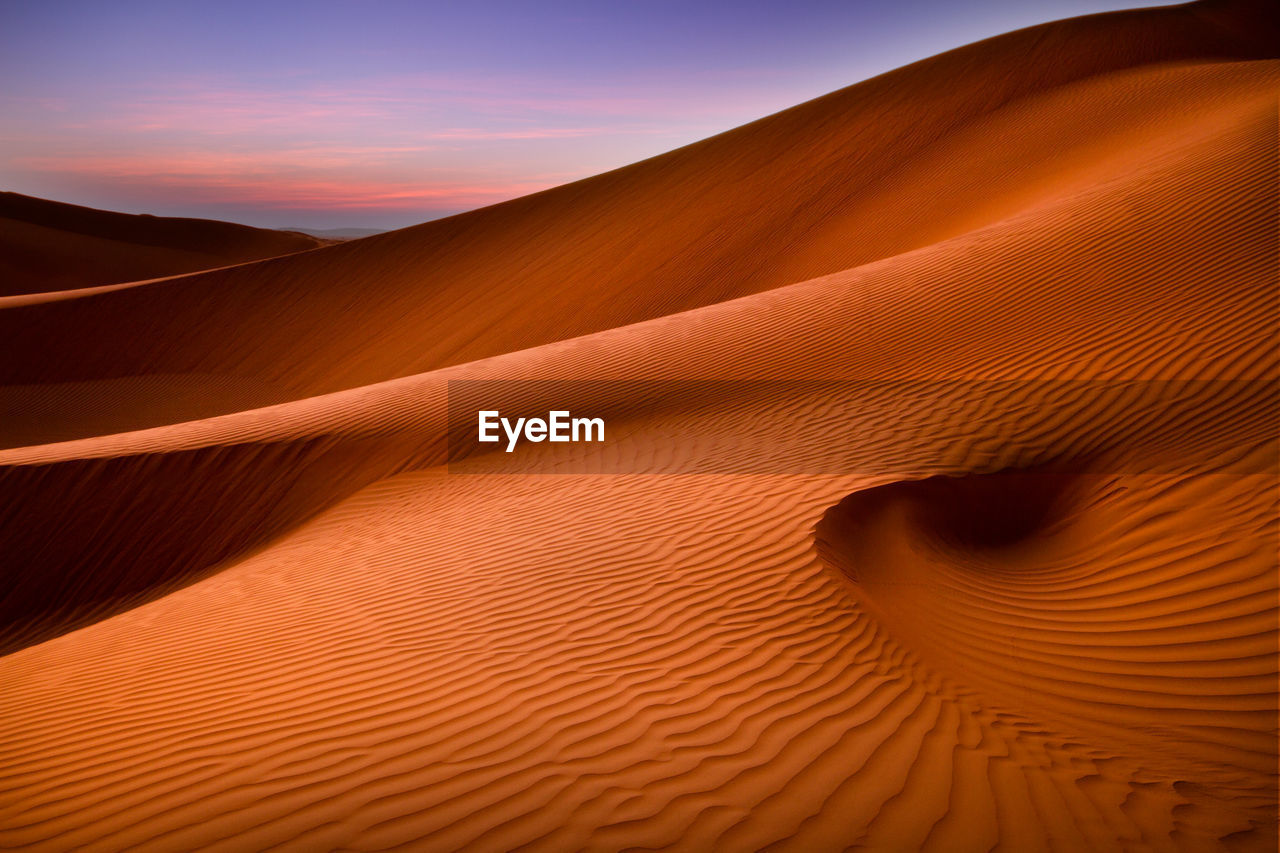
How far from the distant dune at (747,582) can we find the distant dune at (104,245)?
41.7 meters

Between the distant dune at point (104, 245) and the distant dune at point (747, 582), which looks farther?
the distant dune at point (104, 245)

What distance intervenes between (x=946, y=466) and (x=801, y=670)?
115 inches

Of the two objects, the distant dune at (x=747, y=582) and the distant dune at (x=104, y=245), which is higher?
the distant dune at (x=104, y=245)

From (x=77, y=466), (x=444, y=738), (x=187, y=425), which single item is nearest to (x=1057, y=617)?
(x=444, y=738)

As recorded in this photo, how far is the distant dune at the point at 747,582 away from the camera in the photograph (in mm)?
2967

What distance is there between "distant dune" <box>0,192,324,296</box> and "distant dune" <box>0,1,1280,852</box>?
41.7m

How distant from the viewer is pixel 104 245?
49.0m

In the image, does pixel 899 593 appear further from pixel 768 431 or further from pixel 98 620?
pixel 98 620

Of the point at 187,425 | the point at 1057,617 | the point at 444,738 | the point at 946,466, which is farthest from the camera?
the point at 187,425

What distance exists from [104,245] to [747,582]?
5805 centimetres

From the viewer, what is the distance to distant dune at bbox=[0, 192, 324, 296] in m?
41.1

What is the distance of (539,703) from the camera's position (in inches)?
140

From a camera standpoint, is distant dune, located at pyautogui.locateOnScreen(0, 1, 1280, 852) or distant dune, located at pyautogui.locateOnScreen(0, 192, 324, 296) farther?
distant dune, located at pyautogui.locateOnScreen(0, 192, 324, 296)

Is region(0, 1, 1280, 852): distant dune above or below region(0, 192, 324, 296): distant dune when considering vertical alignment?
below
